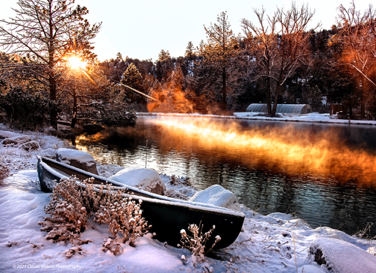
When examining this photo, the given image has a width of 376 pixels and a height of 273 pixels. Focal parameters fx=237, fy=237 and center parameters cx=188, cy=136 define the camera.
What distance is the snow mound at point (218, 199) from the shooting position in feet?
15.6

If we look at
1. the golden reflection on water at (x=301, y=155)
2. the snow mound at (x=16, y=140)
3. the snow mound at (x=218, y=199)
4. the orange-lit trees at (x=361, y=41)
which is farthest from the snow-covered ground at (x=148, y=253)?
the orange-lit trees at (x=361, y=41)

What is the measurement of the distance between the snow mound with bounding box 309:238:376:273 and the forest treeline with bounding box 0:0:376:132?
1551 cm

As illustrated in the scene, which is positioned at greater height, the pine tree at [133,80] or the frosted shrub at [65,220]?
the pine tree at [133,80]

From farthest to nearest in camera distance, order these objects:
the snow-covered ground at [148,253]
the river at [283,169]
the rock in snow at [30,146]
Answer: the rock in snow at [30,146]
the river at [283,169]
the snow-covered ground at [148,253]

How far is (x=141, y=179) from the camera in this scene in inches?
219

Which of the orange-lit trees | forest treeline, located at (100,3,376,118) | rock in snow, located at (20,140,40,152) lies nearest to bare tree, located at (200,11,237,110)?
forest treeline, located at (100,3,376,118)

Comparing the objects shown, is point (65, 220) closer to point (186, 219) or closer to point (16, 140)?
point (186, 219)

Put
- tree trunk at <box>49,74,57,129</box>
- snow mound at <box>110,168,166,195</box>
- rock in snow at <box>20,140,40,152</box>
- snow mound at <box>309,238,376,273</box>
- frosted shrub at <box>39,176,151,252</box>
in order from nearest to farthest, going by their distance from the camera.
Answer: snow mound at <box>309,238,376,273</box>, frosted shrub at <box>39,176,151,252</box>, snow mound at <box>110,168,166,195</box>, rock in snow at <box>20,140,40,152</box>, tree trunk at <box>49,74,57,129</box>

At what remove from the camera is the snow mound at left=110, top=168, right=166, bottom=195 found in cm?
541

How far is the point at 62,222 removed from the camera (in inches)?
128

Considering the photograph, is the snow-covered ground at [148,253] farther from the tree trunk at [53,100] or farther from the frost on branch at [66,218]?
the tree trunk at [53,100]

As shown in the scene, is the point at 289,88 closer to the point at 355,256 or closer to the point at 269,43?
the point at 269,43

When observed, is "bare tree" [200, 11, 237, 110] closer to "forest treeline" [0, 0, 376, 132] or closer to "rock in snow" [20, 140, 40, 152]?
"forest treeline" [0, 0, 376, 132]

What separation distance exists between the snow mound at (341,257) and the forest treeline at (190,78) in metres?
15.5
